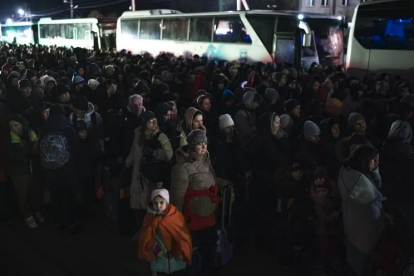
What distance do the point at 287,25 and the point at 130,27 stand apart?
10.7 metres

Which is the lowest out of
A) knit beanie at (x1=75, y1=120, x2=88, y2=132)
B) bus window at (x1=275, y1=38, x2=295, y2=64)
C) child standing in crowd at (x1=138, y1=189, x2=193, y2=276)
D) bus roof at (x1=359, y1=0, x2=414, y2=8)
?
child standing in crowd at (x1=138, y1=189, x2=193, y2=276)

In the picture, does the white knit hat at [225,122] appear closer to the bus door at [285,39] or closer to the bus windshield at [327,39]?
the bus door at [285,39]

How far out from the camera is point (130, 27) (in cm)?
2494

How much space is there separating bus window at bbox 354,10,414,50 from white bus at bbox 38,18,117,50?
16567mm

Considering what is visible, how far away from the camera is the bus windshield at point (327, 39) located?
17.0 meters

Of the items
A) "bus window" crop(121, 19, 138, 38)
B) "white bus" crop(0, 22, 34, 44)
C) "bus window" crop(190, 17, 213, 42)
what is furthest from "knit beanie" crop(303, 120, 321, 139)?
"white bus" crop(0, 22, 34, 44)

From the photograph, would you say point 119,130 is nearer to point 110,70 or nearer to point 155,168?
point 155,168

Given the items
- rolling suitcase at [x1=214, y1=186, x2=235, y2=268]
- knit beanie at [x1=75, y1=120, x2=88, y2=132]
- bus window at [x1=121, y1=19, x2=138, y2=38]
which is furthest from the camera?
bus window at [x1=121, y1=19, x2=138, y2=38]

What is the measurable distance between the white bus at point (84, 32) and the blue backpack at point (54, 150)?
76.5 ft

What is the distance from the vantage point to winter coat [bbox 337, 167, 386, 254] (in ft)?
14.2

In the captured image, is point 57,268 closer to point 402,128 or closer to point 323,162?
point 323,162

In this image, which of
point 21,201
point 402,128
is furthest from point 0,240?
point 402,128

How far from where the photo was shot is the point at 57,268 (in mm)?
5438

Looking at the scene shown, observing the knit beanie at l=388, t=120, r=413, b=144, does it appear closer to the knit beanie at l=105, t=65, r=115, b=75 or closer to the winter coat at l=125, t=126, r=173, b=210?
the winter coat at l=125, t=126, r=173, b=210
